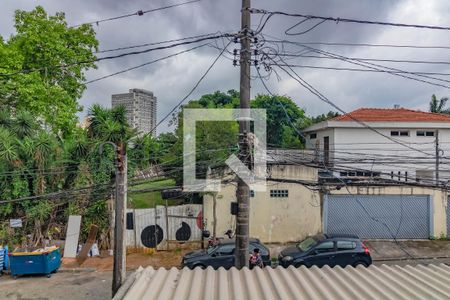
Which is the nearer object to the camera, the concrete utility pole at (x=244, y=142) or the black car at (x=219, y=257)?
the concrete utility pole at (x=244, y=142)

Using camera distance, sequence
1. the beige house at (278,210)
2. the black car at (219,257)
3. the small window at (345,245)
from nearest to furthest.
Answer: the black car at (219,257) → the small window at (345,245) → the beige house at (278,210)

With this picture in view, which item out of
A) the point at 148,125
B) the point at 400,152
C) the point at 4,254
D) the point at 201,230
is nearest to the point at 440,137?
the point at 400,152

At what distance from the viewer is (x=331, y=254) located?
38.7 ft

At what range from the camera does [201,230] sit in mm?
15234

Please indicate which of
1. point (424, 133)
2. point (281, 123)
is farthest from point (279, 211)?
point (281, 123)

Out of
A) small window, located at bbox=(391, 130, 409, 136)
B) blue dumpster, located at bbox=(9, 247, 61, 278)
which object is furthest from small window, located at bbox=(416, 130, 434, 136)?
blue dumpster, located at bbox=(9, 247, 61, 278)

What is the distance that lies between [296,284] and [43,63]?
1988 centimetres

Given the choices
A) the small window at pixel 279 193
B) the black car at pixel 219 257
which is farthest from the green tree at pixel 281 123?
the black car at pixel 219 257

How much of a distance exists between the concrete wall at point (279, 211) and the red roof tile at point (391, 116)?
837cm

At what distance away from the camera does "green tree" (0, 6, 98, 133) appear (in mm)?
17969

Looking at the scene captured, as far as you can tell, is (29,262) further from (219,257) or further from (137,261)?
(219,257)

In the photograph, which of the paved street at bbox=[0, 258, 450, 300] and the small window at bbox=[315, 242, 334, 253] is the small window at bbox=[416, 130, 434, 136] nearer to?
the small window at bbox=[315, 242, 334, 253]

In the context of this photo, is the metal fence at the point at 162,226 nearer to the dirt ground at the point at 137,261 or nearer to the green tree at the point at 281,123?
the dirt ground at the point at 137,261

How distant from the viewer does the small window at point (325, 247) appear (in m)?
11.9
